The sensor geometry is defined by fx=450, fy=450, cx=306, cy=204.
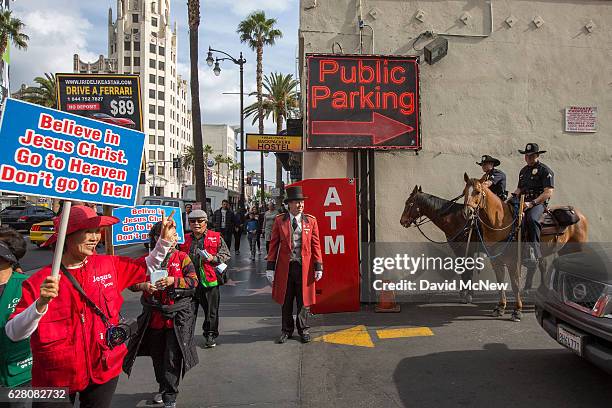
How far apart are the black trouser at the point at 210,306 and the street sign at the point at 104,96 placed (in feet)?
14.1

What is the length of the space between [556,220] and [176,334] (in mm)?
6453

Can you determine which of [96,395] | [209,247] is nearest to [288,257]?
[209,247]

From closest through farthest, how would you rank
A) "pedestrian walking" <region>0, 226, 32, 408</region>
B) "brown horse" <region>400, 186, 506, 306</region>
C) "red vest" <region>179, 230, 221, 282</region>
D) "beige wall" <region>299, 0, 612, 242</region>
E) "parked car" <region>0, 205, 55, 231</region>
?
1. "pedestrian walking" <region>0, 226, 32, 408</region>
2. "red vest" <region>179, 230, 221, 282</region>
3. "brown horse" <region>400, 186, 506, 306</region>
4. "beige wall" <region>299, 0, 612, 242</region>
5. "parked car" <region>0, 205, 55, 231</region>

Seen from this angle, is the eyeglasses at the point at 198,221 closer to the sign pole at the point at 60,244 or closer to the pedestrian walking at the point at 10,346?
the pedestrian walking at the point at 10,346

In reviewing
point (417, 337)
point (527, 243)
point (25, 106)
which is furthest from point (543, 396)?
point (25, 106)

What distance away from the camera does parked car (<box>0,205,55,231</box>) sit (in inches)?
957

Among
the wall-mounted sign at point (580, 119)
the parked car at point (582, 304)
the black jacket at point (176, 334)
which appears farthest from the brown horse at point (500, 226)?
the black jacket at point (176, 334)

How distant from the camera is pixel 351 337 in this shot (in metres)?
6.46

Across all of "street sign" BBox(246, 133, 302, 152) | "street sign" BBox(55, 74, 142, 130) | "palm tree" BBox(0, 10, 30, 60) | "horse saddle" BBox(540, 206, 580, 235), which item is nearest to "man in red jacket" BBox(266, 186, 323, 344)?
"horse saddle" BBox(540, 206, 580, 235)

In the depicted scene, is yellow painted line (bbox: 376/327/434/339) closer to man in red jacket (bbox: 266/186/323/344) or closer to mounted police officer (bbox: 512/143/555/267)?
man in red jacket (bbox: 266/186/323/344)

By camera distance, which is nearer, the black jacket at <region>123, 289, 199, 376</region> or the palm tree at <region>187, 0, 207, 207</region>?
the black jacket at <region>123, 289, 199, 376</region>

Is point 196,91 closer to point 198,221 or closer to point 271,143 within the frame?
point 271,143

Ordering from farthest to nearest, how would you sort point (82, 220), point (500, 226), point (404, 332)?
point (500, 226) < point (404, 332) < point (82, 220)

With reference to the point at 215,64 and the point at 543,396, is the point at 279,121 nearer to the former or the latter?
the point at 215,64
